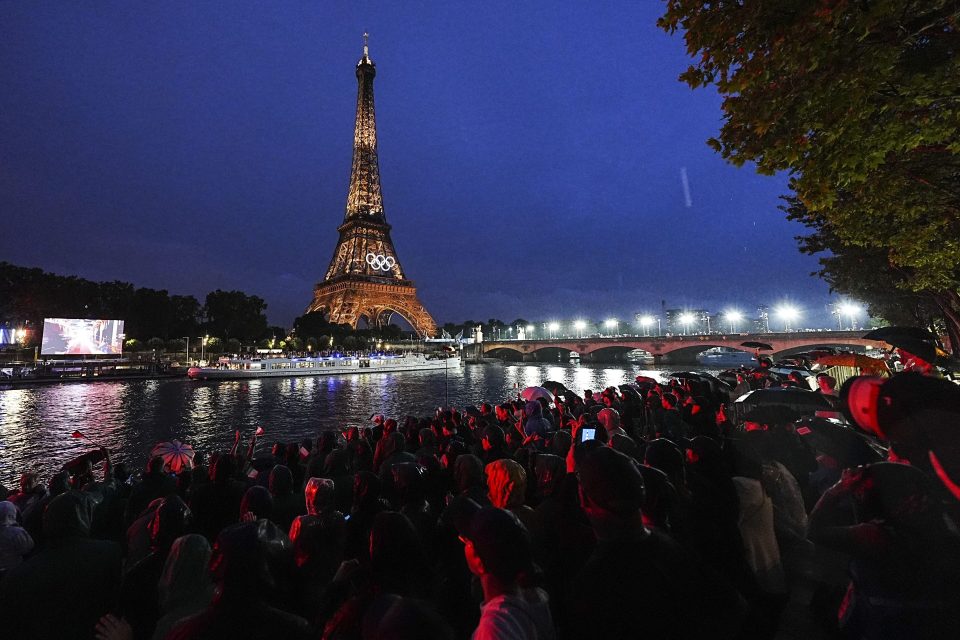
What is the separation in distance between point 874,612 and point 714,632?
1.02 meters

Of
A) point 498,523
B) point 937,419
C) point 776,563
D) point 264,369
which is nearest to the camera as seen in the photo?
point 498,523

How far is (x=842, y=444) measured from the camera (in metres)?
4.71

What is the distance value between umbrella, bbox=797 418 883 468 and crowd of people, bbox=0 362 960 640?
0.19 ft

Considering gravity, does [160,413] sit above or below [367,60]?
below

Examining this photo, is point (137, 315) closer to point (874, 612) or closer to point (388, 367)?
point (388, 367)

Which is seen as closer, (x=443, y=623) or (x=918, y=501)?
(x=443, y=623)

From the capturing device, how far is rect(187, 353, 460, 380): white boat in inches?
1910

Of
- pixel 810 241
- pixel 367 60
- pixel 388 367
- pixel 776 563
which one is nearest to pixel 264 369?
pixel 388 367

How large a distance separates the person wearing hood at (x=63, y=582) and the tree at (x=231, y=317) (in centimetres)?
7800

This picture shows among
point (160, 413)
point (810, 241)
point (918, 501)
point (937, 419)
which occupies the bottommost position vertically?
point (160, 413)

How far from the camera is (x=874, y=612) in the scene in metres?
2.13

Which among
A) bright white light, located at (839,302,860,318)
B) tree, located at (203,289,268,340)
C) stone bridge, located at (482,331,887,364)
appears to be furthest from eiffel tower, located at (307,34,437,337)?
bright white light, located at (839,302,860,318)

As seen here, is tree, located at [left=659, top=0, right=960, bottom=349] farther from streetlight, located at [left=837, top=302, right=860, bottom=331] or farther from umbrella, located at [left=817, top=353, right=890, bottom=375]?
streetlight, located at [left=837, top=302, right=860, bottom=331]

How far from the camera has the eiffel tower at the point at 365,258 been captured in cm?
7800
